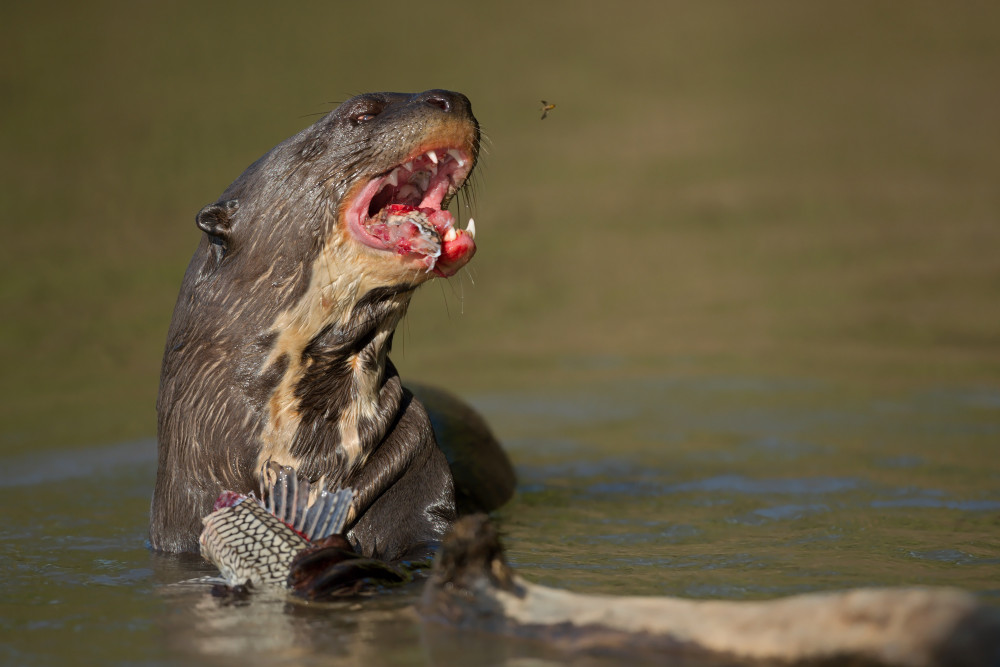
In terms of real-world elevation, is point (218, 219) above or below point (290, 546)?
above

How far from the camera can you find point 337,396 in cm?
404

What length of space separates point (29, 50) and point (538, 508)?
1176 cm

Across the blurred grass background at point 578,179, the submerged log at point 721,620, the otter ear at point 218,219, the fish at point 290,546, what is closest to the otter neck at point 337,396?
the fish at point 290,546

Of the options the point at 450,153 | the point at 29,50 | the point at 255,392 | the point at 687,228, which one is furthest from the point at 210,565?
the point at 29,50

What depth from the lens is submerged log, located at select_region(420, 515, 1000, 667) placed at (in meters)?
2.44

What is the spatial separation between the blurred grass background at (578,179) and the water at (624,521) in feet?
2.06

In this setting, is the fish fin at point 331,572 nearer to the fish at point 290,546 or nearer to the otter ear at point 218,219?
the fish at point 290,546

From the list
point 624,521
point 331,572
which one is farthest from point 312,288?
point 624,521

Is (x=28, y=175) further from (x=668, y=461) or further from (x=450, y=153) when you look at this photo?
(x=450, y=153)

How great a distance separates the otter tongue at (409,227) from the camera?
382 centimetres

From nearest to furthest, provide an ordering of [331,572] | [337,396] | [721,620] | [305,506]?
[721,620] → [331,572] → [305,506] → [337,396]

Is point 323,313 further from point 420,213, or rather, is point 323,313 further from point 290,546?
point 290,546

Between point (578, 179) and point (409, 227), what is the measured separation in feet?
31.9

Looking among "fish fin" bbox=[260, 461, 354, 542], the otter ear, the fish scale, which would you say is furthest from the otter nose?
the fish scale
